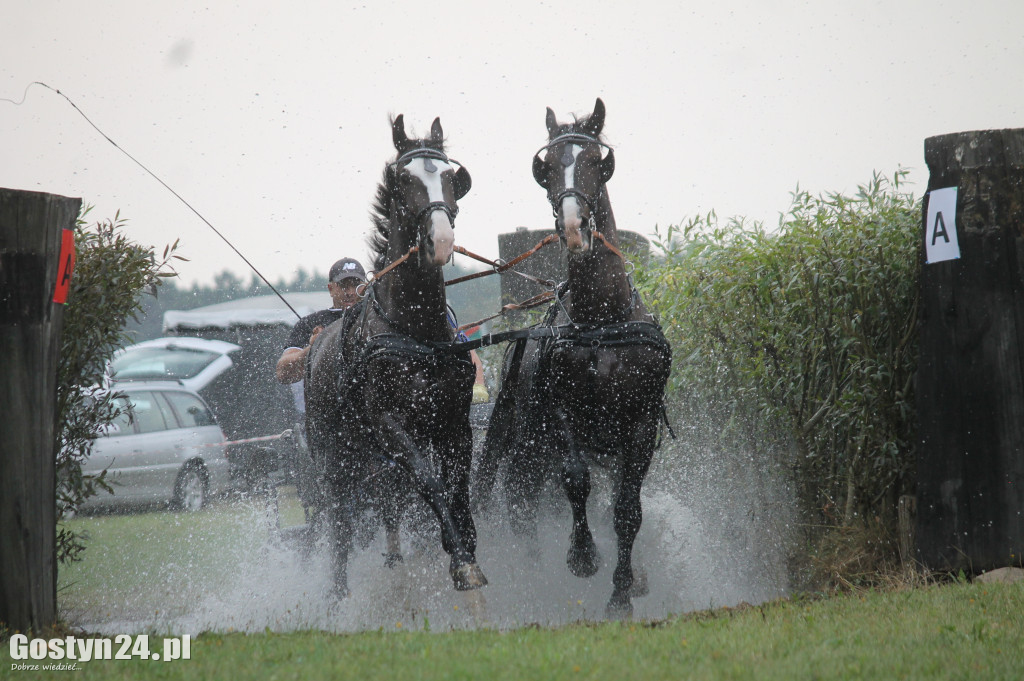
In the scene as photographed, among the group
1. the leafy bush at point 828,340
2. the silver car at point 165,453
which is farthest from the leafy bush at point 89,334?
the silver car at point 165,453

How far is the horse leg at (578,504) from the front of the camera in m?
4.97

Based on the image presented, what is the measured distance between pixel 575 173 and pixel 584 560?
223cm

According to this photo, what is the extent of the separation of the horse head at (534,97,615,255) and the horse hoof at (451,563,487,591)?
5.78 ft

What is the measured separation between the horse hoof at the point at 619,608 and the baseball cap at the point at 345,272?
133 inches

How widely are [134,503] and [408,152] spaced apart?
22.3 ft

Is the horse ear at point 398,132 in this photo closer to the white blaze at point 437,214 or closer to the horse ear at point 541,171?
the white blaze at point 437,214

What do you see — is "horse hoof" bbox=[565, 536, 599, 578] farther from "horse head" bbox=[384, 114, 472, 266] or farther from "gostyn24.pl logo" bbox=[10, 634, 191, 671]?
"gostyn24.pl logo" bbox=[10, 634, 191, 671]

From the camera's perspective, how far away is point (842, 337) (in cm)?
483

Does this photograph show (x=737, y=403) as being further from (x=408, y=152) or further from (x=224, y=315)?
(x=224, y=315)

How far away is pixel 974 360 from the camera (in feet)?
14.4

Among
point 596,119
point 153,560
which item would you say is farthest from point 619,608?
point 153,560

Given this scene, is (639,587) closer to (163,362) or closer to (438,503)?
(438,503)

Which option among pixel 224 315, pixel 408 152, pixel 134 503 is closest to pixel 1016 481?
pixel 408 152

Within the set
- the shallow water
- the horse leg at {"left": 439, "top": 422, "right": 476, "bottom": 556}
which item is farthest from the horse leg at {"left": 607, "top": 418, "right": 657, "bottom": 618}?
the horse leg at {"left": 439, "top": 422, "right": 476, "bottom": 556}
